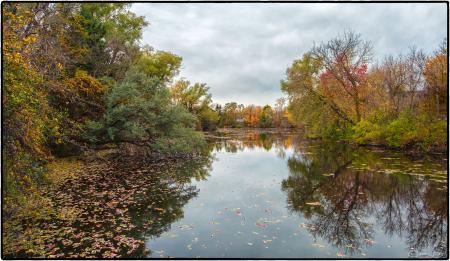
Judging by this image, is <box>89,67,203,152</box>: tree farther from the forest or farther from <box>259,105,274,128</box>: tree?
<box>259,105,274,128</box>: tree

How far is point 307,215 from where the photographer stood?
345 inches

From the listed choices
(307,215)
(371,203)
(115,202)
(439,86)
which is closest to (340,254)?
(307,215)

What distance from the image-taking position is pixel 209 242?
22.7ft

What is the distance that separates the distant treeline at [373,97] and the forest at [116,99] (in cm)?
10

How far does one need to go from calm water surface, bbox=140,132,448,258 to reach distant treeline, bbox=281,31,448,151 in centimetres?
673

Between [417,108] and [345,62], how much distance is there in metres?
11.7

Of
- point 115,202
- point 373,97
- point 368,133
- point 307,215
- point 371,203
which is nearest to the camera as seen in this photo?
point 307,215

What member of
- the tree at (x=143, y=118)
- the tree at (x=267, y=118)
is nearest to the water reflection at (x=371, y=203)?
the tree at (x=143, y=118)

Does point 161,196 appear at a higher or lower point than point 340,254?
higher

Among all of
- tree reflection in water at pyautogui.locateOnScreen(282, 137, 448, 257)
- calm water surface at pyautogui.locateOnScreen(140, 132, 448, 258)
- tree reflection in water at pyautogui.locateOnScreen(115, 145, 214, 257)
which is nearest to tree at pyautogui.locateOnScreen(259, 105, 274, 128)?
tree reflection in water at pyautogui.locateOnScreen(115, 145, 214, 257)

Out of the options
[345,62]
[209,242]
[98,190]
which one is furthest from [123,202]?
[345,62]

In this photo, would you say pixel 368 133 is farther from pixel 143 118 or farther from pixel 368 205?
pixel 143 118

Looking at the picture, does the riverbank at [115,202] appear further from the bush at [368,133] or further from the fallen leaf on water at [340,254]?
the bush at [368,133]

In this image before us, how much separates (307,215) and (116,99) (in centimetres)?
1362
